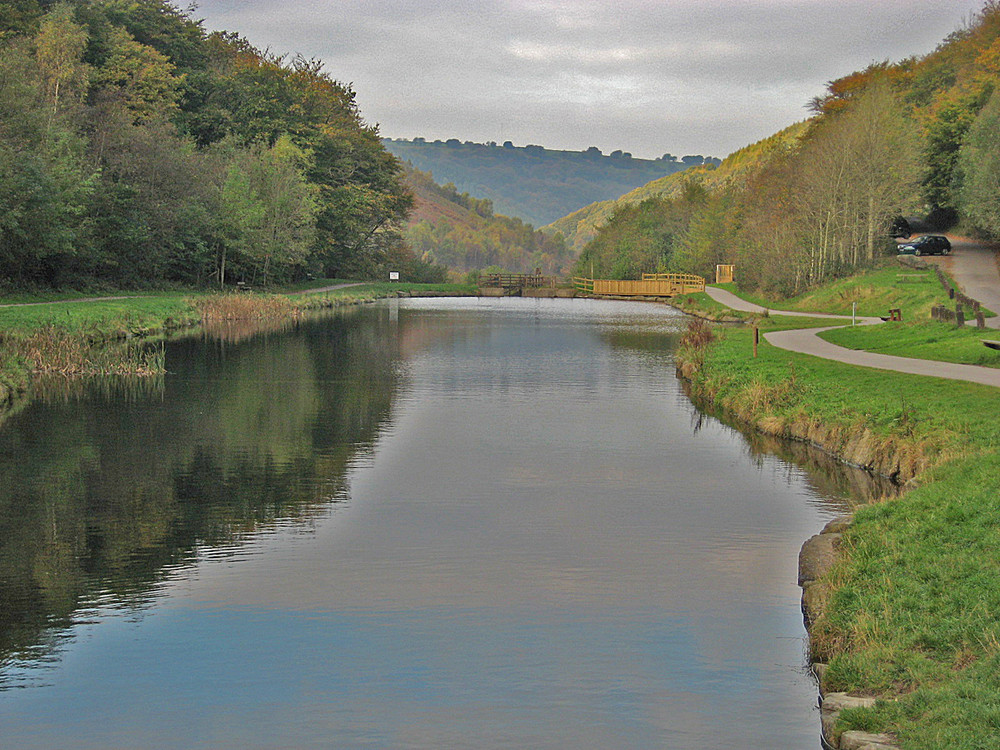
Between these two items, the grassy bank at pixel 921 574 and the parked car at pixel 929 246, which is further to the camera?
the parked car at pixel 929 246

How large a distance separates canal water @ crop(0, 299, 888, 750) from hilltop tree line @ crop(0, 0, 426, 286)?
1110 inches

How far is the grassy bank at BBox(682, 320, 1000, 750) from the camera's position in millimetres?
8055

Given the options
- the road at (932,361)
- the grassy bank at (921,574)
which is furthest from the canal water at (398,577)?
the road at (932,361)

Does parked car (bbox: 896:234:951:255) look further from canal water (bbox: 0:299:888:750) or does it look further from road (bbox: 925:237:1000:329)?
canal water (bbox: 0:299:888:750)

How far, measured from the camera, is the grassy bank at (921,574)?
8.05 meters

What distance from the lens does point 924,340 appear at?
107ft

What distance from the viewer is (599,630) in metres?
11.1

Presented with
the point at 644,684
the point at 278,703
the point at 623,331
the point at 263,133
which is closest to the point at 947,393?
the point at 644,684

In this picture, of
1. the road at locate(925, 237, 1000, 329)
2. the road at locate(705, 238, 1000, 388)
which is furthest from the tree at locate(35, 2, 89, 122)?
the road at locate(925, 237, 1000, 329)

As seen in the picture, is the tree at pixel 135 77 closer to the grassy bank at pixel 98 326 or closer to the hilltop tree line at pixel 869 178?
the grassy bank at pixel 98 326

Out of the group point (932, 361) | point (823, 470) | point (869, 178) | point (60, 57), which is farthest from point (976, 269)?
point (60, 57)

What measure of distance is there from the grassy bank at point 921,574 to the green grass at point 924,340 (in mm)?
5805

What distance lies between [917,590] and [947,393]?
12273 mm

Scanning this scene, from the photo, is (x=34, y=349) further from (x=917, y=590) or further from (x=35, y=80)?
(x=35, y=80)
